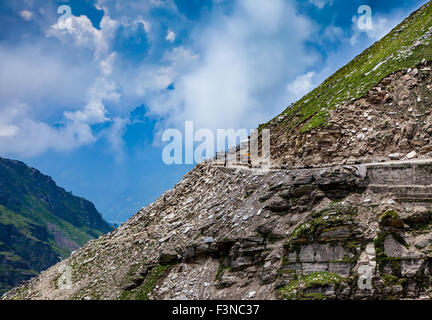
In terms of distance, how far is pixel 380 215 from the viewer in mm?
22984

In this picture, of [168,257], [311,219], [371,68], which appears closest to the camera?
[311,219]

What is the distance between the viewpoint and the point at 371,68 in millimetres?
44844

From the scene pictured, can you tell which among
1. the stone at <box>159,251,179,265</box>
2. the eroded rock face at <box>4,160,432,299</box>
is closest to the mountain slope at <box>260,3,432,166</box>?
the eroded rock face at <box>4,160,432,299</box>

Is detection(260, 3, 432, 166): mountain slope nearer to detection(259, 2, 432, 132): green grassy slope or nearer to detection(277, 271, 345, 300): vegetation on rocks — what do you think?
detection(259, 2, 432, 132): green grassy slope

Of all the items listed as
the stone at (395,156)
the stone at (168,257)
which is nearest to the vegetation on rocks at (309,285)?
the stone at (168,257)

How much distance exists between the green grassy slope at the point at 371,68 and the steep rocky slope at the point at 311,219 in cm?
23

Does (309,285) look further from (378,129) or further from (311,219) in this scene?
(378,129)

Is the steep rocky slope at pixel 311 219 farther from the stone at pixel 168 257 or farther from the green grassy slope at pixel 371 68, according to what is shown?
the green grassy slope at pixel 371 68

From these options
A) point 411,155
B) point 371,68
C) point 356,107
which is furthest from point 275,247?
point 371,68

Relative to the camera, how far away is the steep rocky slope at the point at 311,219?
21.8 metres

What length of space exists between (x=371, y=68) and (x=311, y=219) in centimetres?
2813

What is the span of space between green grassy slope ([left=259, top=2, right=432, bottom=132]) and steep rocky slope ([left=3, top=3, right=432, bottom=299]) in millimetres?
231

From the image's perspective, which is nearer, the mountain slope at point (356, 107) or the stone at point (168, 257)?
the stone at point (168, 257)
